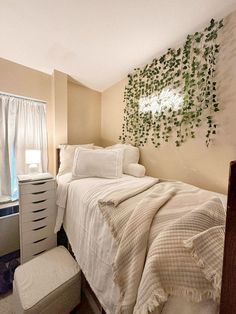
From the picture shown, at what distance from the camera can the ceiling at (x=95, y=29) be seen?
1.37 m

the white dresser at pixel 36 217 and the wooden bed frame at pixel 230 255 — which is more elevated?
the wooden bed frame at pixel 230 255

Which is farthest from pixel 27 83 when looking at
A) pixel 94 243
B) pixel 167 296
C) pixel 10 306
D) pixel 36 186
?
pixel 167 296

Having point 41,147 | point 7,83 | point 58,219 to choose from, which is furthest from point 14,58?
point 58,219

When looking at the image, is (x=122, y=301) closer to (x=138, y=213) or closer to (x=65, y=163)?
(x=138, y=213)

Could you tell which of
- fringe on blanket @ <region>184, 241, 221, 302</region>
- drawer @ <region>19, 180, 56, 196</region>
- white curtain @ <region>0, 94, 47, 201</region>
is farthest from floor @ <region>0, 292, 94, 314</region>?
fringe on blanket @ <region>184, 241, 221, 302</region>

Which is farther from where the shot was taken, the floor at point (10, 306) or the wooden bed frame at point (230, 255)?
the floor at point (10, 306)

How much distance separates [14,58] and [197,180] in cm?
255

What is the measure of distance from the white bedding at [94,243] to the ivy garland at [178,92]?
0.90 m

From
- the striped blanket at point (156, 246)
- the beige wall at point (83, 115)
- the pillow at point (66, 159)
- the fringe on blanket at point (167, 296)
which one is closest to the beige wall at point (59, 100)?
the beige wall at point (83, 115)

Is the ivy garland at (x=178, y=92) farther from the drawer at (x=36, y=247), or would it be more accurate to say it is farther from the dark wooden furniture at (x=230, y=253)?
the drawer at (x=36, y=247)

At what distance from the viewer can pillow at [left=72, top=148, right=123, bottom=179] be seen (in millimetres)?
1844

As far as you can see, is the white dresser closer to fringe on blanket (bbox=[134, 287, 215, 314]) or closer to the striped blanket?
the striped blanket

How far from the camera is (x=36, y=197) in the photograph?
1624 mm

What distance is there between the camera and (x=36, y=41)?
1717mm
